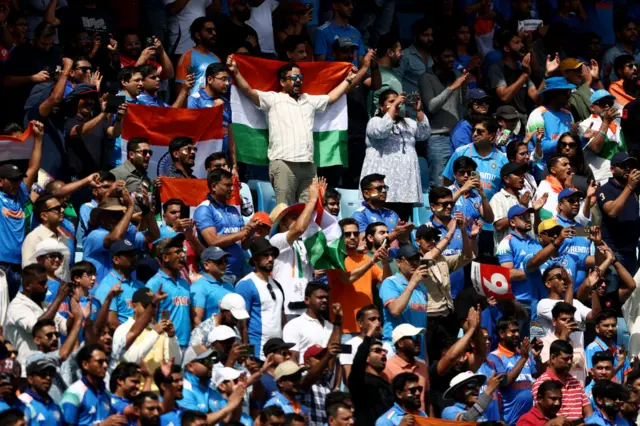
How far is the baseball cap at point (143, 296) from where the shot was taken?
13.3 m

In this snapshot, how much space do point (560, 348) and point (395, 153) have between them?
118 inches

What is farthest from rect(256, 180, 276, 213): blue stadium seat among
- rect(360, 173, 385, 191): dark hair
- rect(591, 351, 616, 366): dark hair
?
rect(591, 351, 616, 366): dark hair

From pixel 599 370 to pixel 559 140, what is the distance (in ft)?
10.6

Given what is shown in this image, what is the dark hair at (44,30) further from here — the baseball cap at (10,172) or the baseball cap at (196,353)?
the baseball cap at (196,353)

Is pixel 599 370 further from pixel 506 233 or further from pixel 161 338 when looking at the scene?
pixel 161 338

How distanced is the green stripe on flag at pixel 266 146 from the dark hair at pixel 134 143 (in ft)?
5.16

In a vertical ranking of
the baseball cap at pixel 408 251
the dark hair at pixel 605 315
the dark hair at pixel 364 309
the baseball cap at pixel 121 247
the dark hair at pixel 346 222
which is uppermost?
the baseball cap at pixel 121 247

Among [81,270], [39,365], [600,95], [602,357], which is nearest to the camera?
[39,365]

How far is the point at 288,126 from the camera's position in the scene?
655 inches

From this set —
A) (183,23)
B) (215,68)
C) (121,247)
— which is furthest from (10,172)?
(183,23)

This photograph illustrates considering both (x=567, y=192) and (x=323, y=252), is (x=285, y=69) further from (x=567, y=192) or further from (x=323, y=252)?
(x=567, y=192)

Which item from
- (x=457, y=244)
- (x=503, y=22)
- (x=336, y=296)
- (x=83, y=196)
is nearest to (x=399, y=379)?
(x=336, y=296)

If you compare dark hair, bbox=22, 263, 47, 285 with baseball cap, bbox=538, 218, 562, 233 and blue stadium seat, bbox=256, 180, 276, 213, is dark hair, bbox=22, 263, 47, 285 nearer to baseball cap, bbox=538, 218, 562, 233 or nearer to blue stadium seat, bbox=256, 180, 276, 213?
blue stadium seat, bbox=256, 180, 276, 213

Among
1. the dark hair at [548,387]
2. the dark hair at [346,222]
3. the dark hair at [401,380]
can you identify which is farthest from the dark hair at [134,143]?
the dark hair at [548,387]
